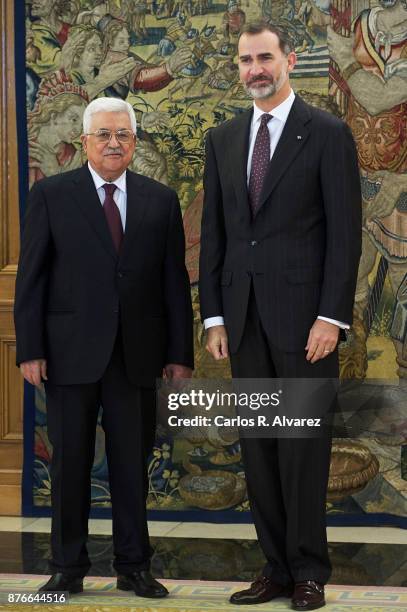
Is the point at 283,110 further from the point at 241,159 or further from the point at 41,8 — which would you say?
the point at 41,8

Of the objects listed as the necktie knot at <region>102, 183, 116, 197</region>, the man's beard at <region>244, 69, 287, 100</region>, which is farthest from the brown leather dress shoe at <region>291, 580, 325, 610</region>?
the man's beard at <region>244, 69, 287, 100</region>

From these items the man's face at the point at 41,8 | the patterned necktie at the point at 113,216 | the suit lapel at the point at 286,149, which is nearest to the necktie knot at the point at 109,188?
the patterned necktie at the point at 113,216

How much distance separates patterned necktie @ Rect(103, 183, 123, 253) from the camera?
3545 mm

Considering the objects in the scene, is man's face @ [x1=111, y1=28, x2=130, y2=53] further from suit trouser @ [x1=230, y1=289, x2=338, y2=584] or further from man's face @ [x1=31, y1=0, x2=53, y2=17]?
suit trouser @ [x1=230, y1=289, x2=338, y2=584]

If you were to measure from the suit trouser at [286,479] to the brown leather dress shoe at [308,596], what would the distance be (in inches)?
0.9

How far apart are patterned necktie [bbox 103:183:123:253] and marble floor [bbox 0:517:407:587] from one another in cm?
117

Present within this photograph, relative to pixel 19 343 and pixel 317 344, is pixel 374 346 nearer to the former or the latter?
pixel 317 344

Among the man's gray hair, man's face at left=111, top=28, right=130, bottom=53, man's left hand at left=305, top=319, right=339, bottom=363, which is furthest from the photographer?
man's face at left=111, top=28, right=130, bottom=53

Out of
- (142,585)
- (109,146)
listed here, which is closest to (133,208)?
(109,146)

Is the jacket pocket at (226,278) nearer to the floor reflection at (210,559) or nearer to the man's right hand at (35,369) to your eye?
the man's right hand at (35,369)

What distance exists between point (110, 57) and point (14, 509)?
2004mm

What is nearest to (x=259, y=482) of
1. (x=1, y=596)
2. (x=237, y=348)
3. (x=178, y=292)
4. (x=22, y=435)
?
(x=237, y=348)

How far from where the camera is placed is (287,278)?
3.35 metres

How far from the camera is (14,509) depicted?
489 cm
